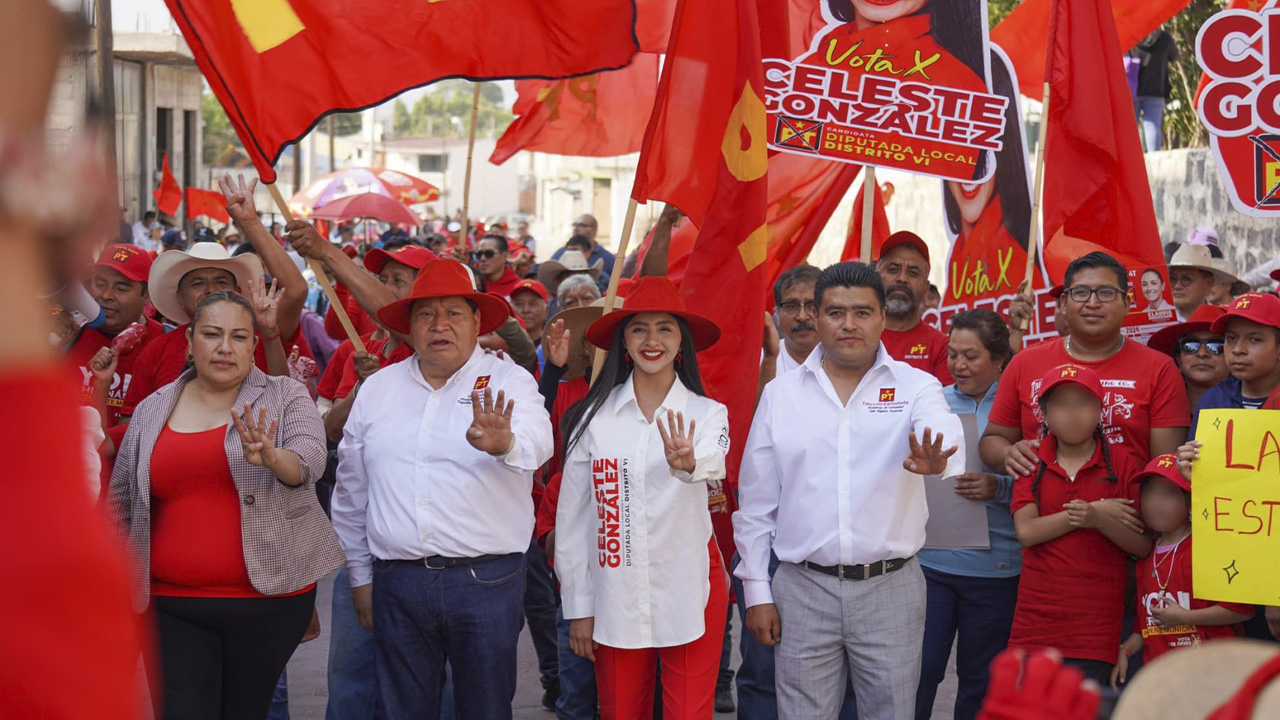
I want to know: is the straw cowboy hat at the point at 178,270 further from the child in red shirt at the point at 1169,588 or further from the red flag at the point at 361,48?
the child in red shirt at the point at 1169,588

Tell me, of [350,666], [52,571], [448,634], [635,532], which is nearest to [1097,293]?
[635,532]

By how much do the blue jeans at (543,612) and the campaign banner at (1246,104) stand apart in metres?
3.86

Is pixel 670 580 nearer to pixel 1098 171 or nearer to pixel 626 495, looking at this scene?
pixel 626 495

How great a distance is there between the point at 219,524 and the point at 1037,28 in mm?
6547

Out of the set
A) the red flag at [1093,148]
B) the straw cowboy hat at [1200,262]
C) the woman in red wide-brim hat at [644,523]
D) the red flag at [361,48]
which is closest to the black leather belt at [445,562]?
the woman in red wide-brim hat at [644,523]

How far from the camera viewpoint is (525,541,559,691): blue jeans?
271 inches

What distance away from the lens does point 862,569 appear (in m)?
4.82

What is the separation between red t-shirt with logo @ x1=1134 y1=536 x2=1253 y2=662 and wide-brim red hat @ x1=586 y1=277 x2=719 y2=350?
1.90 m

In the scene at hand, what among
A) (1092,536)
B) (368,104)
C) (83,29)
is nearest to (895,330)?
(1092,536)

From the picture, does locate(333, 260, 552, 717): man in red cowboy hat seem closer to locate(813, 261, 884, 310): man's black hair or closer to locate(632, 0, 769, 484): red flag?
locate(632, 0, 769, 484): red flag

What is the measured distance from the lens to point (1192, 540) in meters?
4.71

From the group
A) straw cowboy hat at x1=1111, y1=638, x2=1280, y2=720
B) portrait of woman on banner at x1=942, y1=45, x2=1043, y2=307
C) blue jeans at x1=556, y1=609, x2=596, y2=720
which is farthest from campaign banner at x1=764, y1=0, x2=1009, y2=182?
straw cowboy hat at x1=1111, y1=638, x2=1280, y2=720

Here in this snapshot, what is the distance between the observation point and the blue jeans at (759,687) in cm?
570

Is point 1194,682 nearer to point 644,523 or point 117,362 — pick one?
point 644,523
